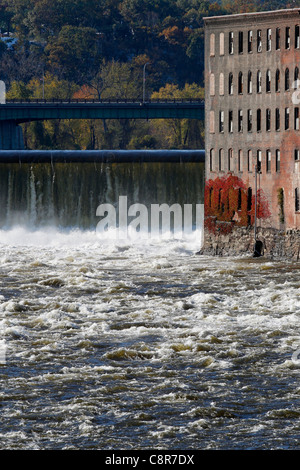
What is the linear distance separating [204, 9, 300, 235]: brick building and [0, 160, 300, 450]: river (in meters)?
7.00

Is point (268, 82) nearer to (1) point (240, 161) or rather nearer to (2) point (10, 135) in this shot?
(1) point (240, 161)

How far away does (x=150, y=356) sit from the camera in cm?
4441

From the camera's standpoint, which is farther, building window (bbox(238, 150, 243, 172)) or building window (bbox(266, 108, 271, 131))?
building window (bbox(238, 150, 243, 172))

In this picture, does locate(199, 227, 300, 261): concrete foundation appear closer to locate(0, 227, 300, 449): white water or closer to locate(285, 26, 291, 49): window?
locate(0, 227, 300, 449): white water

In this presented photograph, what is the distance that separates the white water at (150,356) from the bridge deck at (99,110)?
68.8 meters

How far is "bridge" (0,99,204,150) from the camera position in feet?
446

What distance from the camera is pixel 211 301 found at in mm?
56219

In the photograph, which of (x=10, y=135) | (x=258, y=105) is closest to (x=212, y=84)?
(x=258, y=105)

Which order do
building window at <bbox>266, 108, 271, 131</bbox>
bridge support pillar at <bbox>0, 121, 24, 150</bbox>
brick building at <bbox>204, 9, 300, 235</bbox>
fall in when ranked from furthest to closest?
bridge support pillar at <bbox>0, 121, 24, 150</bbox>
building window at <bbox>266, 108, 271, 131</bbox>
brick building at <bbox>204, 9, 300, 235</bbox>

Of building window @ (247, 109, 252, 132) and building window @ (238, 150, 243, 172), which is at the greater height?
building window @ (247, 109, 252, 132)

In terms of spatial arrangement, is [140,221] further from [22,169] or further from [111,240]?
[22,169]

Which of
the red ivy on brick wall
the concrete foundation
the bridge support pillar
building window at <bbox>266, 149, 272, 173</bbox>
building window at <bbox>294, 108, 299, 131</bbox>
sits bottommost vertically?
the concrete foundation

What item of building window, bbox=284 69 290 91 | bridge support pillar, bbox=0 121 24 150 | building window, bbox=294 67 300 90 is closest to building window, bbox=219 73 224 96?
building window, bbox=284 69 290 91

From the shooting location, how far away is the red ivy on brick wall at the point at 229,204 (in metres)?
77.5
